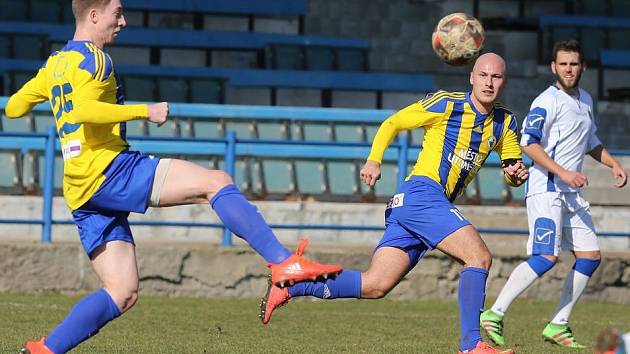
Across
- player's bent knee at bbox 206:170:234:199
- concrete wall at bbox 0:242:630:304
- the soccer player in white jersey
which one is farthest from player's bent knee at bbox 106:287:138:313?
concrete wall at bbox 0:242:630:304

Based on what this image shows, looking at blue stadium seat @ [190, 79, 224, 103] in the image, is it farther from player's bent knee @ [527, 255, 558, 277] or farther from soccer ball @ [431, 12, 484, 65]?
soccer ball @ [431, 12, 484, 65]

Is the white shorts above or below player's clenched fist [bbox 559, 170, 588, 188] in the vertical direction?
below

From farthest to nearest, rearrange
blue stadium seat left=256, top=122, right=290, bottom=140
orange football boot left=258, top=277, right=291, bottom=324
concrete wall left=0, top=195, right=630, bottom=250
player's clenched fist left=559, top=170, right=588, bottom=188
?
1. blue stadium seat left=256, top=122, right=290, bottom=140
2. concrete wall left=0, top=195, right=630, bottom=250
3. player's clenched fist left=559, top=170, right=588, bottom=188
4. orange football boot left=258, top=277, right=291, bottom=324

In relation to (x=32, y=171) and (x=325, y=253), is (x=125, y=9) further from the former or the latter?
(x=325, y=253)

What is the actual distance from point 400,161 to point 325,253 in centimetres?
130

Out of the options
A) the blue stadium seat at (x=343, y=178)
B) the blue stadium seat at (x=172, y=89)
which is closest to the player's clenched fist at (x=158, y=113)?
the blue stadium seat at (x=343, y=178)

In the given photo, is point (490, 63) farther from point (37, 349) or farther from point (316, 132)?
point (316, 132)

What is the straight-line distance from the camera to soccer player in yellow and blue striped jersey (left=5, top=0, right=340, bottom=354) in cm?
546

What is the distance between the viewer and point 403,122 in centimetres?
686

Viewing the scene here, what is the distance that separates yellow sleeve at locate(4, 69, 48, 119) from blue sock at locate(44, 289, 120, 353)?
A: 2.96 ft

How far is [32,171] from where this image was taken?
13.4 m

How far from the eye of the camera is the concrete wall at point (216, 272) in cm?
1123

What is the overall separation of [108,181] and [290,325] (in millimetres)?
3892

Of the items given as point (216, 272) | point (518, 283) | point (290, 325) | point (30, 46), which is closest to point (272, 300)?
point (518, 283)
